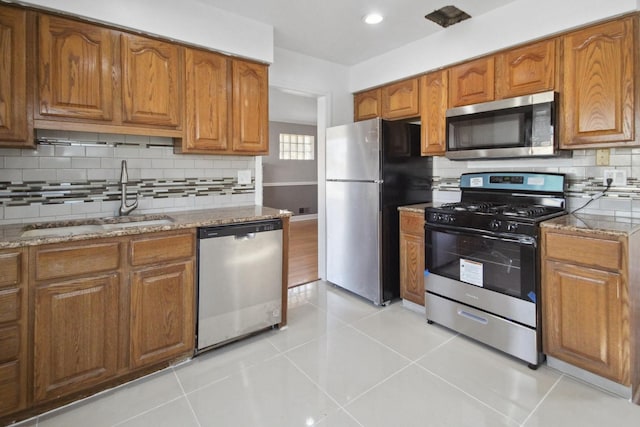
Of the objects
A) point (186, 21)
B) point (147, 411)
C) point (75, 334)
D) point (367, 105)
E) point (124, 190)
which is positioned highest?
point (186, 21)

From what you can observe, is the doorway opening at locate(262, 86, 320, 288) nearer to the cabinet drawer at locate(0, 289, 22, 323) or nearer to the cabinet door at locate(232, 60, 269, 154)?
the cabinet door at locate(232, 60, 269, 154)

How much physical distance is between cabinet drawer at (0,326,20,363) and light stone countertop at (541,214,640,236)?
286 cm

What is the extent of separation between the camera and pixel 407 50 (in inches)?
124

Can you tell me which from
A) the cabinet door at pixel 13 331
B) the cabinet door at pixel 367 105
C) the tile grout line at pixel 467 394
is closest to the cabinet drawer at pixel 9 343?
the cabinet door at pixel 13 331

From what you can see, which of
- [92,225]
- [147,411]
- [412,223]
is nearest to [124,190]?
[92,225]

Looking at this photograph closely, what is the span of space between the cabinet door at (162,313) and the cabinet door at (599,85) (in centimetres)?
264

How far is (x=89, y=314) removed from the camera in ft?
5.88

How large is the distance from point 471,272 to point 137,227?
2.17m

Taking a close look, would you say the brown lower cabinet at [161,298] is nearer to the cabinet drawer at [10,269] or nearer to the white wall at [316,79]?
the cabinet drawer at [10,269]

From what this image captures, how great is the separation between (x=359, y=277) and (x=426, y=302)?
0.70 m

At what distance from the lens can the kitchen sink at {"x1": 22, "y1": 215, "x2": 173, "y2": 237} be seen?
194 cm

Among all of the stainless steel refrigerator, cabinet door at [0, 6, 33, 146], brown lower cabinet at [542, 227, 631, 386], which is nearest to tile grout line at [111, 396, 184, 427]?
cabinet door at [0, 6, 33, 146]

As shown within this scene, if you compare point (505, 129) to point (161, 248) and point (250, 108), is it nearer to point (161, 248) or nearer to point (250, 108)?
point (250, 108)

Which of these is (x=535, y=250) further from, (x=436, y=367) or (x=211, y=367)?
(x=211, y=367)
